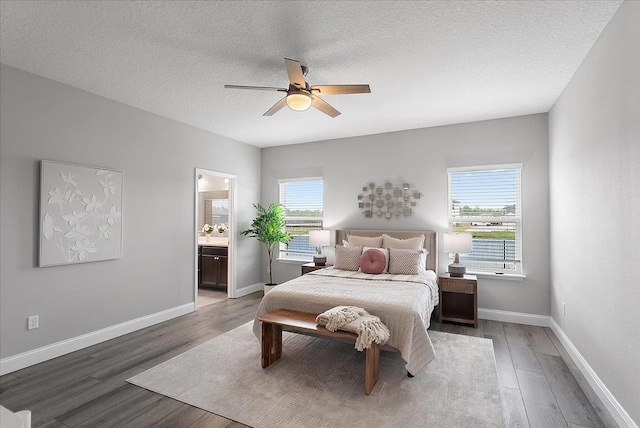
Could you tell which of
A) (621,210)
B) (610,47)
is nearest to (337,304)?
(621,210)

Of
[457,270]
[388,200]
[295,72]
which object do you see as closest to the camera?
[295,72]

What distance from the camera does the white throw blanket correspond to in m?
2.53

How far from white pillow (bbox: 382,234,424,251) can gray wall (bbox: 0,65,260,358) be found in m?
3.02

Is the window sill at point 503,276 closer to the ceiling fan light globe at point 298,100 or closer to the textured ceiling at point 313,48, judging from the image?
the textured ceiling at point 313,48

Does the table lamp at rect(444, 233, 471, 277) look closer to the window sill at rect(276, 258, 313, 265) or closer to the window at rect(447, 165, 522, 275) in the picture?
the window at rect(447, 165, 522, 275)

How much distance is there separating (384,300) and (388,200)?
2.54 metres

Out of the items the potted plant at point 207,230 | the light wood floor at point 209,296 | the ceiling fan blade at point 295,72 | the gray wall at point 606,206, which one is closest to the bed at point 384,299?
the gray wall at point 606,206

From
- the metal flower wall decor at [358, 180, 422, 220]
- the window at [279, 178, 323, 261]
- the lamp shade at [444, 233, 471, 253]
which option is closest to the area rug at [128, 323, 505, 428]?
the lamp shade at [444, 233, 471, 253]

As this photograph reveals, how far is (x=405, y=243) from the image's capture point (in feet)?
15.4

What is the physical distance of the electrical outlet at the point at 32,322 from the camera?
10.1ft

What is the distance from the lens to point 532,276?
14.1ft

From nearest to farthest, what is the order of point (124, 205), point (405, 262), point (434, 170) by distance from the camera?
point (124, 205) < point (405, 262) < point (434, 170)

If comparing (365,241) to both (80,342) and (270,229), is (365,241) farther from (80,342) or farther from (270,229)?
(80,342)

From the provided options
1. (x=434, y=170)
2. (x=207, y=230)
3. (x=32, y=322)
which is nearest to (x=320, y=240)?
(x=434, y=170)
